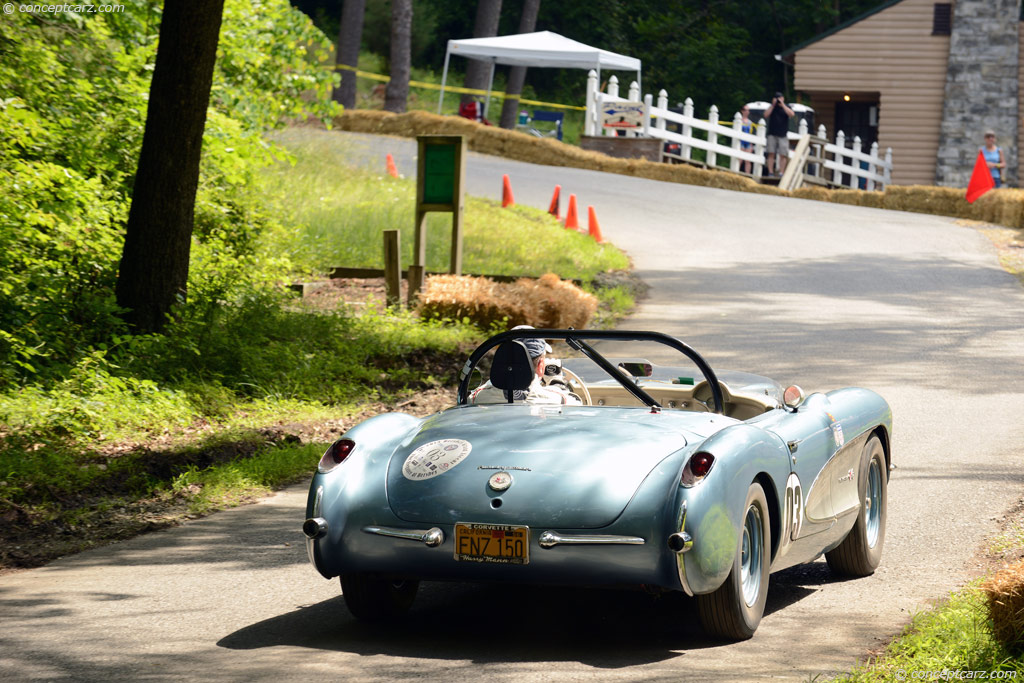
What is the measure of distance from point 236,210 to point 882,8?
3013cm

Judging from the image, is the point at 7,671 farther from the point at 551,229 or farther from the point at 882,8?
the point at 882,8

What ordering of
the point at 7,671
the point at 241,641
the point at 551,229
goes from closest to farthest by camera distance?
the point at 7,671 → the point at 241,641 → the point at 551,229

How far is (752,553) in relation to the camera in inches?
232

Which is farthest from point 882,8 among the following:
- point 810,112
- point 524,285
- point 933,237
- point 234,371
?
point 234,371

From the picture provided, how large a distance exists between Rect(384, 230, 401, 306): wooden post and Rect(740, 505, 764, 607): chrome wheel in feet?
33.6

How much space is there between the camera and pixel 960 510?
27.7ft

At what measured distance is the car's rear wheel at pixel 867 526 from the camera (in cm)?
707

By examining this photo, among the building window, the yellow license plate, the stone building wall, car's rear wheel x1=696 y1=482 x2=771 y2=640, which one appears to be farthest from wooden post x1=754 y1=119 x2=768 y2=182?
the yellow license plate

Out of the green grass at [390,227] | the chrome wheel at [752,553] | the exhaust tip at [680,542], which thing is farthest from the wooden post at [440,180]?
the exhaust tip at [680,542]

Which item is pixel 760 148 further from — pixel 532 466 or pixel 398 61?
pixel 532 466

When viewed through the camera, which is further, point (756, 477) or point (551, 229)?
point (551, 229)

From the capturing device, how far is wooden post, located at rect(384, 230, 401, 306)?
51.8 ft

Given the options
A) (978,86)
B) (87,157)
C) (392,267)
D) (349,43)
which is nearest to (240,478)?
(87,157)

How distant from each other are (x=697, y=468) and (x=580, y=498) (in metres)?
0.49
